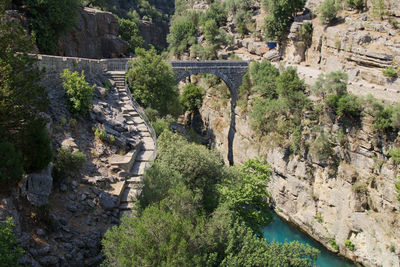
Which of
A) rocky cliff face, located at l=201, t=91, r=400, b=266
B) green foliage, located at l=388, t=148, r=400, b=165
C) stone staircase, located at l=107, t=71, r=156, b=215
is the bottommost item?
rocky cliff face, located at l=201, t=91, r=400, b=266

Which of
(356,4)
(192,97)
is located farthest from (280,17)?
(192,97)

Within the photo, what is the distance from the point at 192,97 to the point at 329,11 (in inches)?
703

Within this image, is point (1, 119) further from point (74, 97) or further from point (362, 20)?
point (362, 20)

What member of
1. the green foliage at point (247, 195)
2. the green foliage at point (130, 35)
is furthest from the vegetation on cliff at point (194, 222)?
the green foliage at point (130, 35)

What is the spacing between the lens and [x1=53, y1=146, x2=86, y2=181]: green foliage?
1237 cm

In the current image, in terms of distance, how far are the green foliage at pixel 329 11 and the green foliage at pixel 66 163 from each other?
25744 millimetres

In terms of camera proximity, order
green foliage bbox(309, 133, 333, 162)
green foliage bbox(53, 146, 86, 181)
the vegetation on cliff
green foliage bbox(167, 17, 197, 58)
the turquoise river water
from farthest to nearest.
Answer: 1. green foliage bbox(167, 17, 197, 58)
2. green foliage bbox(309, 133, 333, 162)
3. the turquoise river water
4. green foliage bbox(53, 146, 86, 181)
5. the vegetation on cliff

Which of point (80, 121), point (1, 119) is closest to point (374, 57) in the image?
point (80, 121)

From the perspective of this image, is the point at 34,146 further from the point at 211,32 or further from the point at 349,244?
the point at 211,32

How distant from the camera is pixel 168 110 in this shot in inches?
1020

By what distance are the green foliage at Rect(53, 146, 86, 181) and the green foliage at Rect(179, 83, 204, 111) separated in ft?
90.9

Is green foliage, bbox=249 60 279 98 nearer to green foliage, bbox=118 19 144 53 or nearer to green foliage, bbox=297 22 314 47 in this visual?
green foliage, bbox=297 22 314 47

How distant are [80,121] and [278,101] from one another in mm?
15718

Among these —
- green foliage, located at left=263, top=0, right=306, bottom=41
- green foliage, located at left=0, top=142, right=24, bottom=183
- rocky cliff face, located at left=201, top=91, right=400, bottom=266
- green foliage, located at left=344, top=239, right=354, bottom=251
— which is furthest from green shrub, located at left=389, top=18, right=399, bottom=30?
green foliage, located at left=0, top=142, right=24, bottom=183
